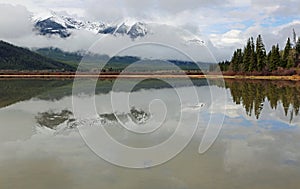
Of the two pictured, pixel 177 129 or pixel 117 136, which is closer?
pixel 117 136

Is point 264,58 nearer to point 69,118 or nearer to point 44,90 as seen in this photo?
point 44,90

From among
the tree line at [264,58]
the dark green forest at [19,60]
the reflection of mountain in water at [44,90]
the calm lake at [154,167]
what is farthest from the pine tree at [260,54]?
the dark green forest at [19,60]

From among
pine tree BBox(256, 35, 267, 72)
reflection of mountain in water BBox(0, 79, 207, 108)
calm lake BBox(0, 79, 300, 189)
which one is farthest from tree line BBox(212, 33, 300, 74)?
calm lake BBox(0, 79, 300, 189)

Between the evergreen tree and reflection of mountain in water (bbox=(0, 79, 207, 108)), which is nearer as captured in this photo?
reflection of mountain in water (bbox=(0, 79, 207, 108))

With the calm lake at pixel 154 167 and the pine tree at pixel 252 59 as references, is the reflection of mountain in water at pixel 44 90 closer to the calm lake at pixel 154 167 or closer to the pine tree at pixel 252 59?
the calm lake at pixel 154 167

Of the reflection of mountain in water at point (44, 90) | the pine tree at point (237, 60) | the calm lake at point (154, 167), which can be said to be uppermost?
the pine tree at point (237, 60)

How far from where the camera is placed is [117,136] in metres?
13.1

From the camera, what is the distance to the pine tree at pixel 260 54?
211 feet

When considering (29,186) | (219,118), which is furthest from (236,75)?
(29,186)

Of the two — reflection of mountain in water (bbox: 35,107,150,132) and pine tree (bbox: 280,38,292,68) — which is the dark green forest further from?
reflection of mountain in water (bbox: 35,107,150,132)

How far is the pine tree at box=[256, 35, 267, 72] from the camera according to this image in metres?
64.3

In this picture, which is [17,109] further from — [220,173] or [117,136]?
[220,173]

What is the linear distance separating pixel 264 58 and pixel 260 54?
1.01 metres

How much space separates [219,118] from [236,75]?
54837 mm
